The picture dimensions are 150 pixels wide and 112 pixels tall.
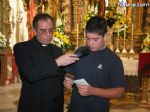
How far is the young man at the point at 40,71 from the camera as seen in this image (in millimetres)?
2789

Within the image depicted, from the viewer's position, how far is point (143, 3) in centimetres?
851

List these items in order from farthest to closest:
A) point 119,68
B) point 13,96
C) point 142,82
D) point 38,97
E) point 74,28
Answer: point 74,28 < point 13,96 < point 142,82 < point 38,97 < point 119,68

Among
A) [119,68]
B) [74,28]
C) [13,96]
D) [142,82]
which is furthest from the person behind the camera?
[74,28]

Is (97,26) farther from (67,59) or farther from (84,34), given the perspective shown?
(84,34)

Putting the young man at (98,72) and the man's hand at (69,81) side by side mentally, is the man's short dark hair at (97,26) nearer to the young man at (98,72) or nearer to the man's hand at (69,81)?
the young man at (98,72)

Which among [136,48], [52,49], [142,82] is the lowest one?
[142,82]

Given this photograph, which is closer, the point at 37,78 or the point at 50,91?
the point at 37,78

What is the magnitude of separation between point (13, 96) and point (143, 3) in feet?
12.5

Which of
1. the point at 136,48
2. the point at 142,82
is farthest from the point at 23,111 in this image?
the point at 136,48

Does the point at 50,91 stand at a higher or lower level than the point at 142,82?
higher

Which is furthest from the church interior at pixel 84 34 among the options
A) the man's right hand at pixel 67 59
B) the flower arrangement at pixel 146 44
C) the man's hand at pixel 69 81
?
the man's right hand at pixel 67 59

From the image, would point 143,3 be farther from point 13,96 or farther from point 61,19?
point 13,96

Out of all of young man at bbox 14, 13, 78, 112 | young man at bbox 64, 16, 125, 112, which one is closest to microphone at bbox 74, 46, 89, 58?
young man at bbox 64, 16, 125, 112

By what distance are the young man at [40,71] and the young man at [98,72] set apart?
0.74 feet
